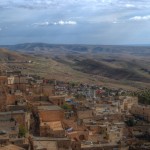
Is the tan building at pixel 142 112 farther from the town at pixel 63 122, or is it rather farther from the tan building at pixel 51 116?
the tan building at pixel 51 116

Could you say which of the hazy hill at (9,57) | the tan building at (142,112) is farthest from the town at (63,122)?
the hazy hill at (9,57)

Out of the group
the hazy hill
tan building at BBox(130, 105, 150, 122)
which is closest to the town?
tan building at BBox(130, 105, 150, 122)

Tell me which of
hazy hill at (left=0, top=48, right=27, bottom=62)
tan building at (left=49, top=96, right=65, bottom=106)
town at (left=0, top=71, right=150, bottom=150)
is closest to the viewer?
town at (left=0, top=71, right=150, bottom=150)

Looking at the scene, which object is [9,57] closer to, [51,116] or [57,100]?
[57,100]

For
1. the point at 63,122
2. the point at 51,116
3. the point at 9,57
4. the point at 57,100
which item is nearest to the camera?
the point at 63,122

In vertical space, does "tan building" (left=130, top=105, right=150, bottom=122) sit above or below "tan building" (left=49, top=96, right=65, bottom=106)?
below

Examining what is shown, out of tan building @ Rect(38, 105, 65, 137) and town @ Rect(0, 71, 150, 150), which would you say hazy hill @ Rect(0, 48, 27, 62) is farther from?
tan building @ Rect(38, 105, 65, 137)

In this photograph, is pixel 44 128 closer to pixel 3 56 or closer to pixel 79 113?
pixel 79 113

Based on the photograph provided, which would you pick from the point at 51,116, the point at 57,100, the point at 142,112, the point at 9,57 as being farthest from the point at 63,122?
the point at 9,57
